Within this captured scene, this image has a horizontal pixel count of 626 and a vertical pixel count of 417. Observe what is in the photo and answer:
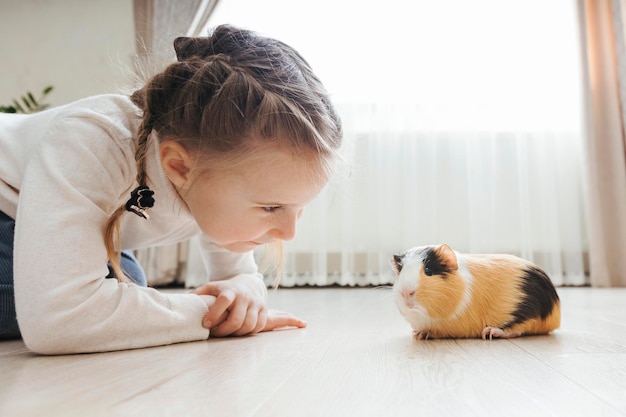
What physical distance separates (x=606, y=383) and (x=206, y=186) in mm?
613

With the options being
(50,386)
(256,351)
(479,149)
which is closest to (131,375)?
(50,386)

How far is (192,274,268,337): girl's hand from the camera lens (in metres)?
0.99

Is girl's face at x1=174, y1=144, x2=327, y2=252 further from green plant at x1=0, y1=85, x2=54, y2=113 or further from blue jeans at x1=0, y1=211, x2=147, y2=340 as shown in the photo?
green plant at x1=0, y1=85, x2=54, y2=113

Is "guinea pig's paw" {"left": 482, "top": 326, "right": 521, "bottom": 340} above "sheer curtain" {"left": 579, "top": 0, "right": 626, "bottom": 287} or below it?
below

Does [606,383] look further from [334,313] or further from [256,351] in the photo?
[334,313]

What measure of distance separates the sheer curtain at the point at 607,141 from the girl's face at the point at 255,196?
6.93ft

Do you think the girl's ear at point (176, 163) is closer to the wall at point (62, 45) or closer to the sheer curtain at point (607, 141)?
the sheer curtain at point (607, 141)

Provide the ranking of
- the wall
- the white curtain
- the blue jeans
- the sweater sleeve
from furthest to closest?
the wall < the white curtain < the blue jeans < the sweater sleeve

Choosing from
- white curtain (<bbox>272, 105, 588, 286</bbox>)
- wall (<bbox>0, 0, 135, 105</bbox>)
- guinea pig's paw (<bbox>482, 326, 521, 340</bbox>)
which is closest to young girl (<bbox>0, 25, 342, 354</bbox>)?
guinea pig's paw (<bbox>482, 326, 521, 340</bbox>)

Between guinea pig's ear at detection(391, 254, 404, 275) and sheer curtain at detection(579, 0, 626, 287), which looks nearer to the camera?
guinea pig's ear at detection(391, 254, 404, 275)

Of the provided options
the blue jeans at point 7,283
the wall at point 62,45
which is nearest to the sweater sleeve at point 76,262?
the blue jeans at point 7,283

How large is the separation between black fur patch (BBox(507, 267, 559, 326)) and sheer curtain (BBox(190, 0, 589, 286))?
74.5 inches

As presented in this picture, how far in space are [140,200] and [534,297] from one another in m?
0.61

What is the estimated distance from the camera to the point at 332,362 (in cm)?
73
